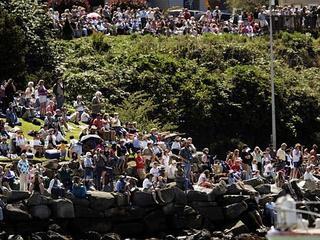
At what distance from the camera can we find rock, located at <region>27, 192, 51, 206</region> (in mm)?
38344

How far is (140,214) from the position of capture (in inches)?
1599

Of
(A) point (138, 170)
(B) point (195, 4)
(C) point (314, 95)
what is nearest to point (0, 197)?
(A) point (138, 170)

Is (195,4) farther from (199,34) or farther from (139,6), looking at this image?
(199,34)

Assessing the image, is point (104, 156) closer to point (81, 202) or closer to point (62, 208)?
point (81, 202)

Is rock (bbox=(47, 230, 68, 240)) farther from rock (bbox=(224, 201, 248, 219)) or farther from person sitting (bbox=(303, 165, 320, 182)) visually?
person sitting (bbox=(303, 165, 320, 182))

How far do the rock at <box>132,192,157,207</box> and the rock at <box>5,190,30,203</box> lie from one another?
149 inches

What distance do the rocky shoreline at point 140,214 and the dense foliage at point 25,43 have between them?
1206 cm

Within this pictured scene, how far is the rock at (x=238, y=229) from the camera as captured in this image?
136 ft

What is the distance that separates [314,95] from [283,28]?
953 cm

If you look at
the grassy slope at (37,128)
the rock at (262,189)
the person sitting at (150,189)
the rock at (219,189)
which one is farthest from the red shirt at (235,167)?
the grassy slope at (37,128)

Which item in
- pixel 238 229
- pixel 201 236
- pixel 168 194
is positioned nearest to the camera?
pixel 201 236

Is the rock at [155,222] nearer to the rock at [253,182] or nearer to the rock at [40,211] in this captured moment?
the rock at [40,211]

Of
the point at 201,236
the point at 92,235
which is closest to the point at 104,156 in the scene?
the point at 92,235

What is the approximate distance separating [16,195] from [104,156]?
3.77 metres
